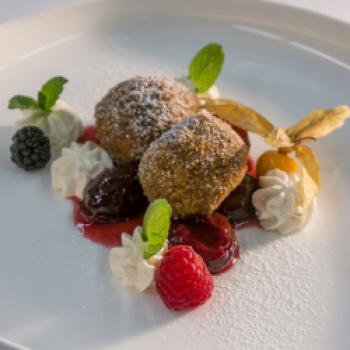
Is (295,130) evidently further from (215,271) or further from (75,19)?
(75,19)

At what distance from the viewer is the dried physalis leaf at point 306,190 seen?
2154 millimetres

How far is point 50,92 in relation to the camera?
7.97 feet

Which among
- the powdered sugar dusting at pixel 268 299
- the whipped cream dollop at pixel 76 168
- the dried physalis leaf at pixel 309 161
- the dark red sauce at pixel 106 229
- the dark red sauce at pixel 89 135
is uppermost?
the dried physalis leaf at pixel 309 161

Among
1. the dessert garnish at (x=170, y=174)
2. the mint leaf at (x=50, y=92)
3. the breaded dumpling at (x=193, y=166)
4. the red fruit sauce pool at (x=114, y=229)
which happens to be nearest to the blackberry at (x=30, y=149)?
the dessert garnish at (x=170, y=174)

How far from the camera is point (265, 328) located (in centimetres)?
185

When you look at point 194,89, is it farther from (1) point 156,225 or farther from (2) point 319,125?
(1) point 156,225

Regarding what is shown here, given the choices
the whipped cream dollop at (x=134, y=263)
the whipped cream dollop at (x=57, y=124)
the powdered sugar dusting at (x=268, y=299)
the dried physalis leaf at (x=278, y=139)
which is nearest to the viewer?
the powdered sugar dusting at (x=268, y=299)

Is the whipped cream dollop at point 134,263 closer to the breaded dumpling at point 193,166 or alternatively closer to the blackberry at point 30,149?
the breaded dumpling at point 193,166

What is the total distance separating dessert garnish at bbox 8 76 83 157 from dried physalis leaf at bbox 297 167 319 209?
2.54 feet

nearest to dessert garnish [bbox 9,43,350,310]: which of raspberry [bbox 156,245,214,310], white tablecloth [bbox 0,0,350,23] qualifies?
raspberry [bbox 156,245,214,310]

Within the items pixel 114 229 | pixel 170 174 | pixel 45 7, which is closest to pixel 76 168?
pixel 114 229

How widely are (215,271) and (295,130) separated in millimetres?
546

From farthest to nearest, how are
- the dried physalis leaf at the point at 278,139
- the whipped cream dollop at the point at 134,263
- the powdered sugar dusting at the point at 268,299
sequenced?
the dried physalis leaf at the point at 278,139, the whipped cream dollop at the point at 134,263, the powdered sugar dusting at the point at 268,299

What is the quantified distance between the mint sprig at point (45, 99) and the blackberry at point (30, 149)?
97 mm
